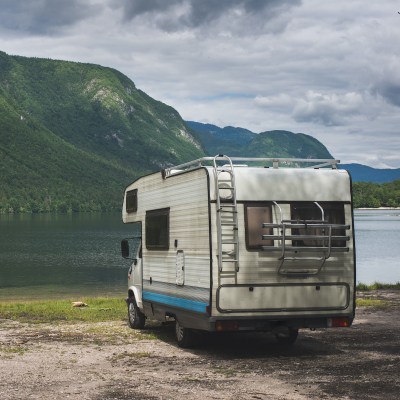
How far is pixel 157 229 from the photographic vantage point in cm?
1582

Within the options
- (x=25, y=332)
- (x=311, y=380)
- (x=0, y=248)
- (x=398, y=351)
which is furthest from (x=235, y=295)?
(x=0, y=248)

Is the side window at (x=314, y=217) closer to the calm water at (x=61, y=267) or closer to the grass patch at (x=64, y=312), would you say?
the grass patch at (x=64, y=312)

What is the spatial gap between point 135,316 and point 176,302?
3.18 metres

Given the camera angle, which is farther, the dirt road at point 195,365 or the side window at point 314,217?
the side window at point 314,217

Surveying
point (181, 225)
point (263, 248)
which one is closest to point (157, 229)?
point (181, 225)

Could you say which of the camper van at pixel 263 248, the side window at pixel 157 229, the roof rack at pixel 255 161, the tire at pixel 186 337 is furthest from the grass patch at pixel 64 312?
the camper van at pixel 263 248

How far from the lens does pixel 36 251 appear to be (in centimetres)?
7756

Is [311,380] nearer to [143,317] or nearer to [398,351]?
[398,351]

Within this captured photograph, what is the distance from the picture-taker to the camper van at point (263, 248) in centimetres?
1311

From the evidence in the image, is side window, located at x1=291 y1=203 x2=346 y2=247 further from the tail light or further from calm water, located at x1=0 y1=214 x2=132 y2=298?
calm water, located at x1=0 y1=214 x2=132 y2=298

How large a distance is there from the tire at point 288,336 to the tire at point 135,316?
344 centimetres

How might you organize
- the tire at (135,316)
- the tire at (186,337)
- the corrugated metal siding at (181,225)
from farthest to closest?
the tire at (135,316) → the tire at (186,337) → the corrugated metal siding at (181,225)

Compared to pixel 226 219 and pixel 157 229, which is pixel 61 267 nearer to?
pixel 157 229

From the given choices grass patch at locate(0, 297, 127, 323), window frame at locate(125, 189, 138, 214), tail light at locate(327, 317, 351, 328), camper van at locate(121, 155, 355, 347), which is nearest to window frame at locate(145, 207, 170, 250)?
camper van at locate(121, 155, 355, 347)
